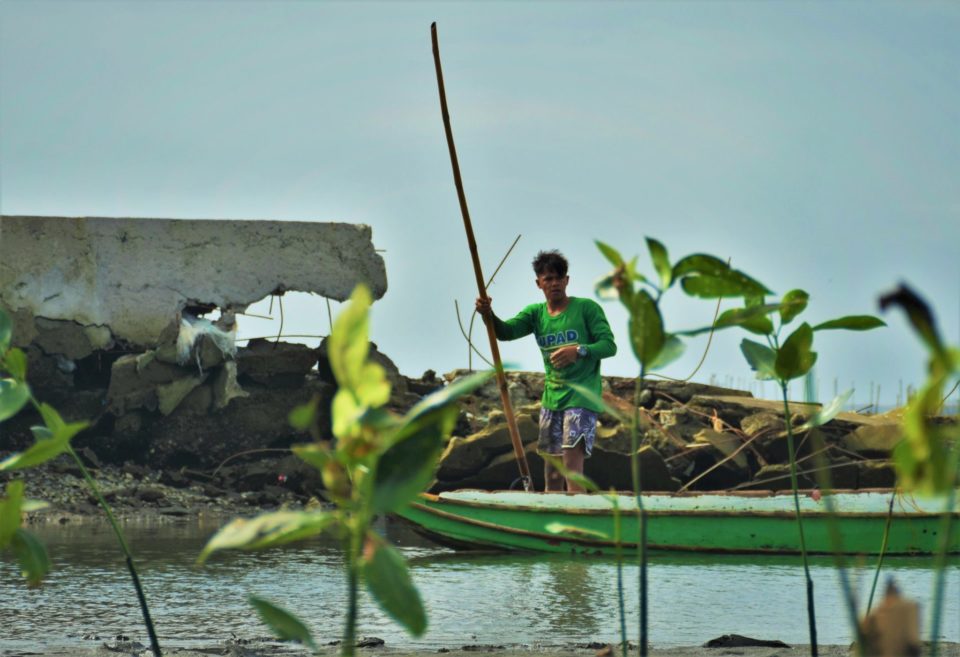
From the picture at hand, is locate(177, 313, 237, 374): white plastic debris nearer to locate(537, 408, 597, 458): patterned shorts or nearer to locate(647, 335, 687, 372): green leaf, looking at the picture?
locate(537, 408, 597, 458): patterned shorts

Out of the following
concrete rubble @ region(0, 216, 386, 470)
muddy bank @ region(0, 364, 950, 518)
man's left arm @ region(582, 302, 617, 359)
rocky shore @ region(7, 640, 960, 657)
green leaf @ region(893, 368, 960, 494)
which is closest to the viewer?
green leaf @ region(893, 368, 960, 494)

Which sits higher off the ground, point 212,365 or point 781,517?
point 212,365

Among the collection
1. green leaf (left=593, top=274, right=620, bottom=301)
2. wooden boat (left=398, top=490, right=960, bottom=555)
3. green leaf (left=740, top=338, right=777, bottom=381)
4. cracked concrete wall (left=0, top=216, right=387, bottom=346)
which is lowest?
wooden boat (left=398, top=490, right=960, bottom=555)

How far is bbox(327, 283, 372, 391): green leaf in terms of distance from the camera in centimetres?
100

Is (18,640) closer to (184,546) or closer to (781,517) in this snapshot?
(184,546)

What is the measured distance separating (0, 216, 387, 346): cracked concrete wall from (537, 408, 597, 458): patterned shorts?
6681mm

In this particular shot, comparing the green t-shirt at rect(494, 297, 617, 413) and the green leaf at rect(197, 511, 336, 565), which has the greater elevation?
the green t-shirt at rect(494, 297, 617, 413)

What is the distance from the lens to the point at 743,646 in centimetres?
462

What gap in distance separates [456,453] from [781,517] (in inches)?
152

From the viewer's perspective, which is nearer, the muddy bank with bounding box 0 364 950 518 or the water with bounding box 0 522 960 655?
the water with bounding box 0 522 960 655

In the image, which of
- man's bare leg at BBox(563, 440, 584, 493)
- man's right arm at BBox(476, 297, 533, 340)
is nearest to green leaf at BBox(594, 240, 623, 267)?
man's right arm at BBox(476, 297, 533, 340)

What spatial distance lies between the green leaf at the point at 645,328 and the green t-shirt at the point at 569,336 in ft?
21.6

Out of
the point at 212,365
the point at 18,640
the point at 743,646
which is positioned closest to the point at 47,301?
the point at 212,365

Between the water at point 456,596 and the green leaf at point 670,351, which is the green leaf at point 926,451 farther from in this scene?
the water at point 456,596
